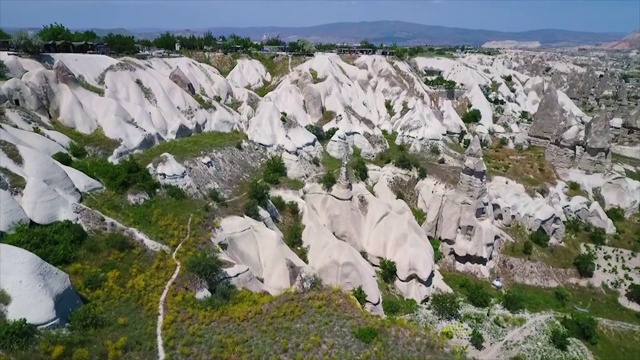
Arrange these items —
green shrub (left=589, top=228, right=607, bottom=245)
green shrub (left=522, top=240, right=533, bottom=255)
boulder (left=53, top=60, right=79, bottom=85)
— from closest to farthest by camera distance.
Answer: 1. green shrub (left=522, top=240, right=533, bottom=255)
2. boulder (left=53, top=60, right=79, bottom=85)
3. green shrub (left=589, top=228, right=607, bottom=245)

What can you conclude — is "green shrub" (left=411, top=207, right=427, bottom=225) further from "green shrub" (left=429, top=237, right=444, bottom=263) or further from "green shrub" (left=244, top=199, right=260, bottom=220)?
"green shrub" (left=244, top=199, right=260, bottom=220)

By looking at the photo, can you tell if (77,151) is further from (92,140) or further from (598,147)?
(598,147)

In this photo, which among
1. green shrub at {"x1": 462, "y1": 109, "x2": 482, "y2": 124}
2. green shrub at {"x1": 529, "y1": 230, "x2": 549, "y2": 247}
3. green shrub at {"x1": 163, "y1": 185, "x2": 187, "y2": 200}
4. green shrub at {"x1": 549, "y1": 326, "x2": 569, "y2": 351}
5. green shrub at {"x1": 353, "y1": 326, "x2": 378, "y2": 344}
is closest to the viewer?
green shrub at {"x1": 353, "y1": 326, "x2": 378, "y2": 344}

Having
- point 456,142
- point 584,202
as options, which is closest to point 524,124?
point 456,142

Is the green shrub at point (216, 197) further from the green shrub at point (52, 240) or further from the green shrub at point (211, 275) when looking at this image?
the green shrub at point (52, 240)

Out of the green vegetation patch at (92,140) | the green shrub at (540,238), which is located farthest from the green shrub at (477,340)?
the green vegetation patch at (92,140)

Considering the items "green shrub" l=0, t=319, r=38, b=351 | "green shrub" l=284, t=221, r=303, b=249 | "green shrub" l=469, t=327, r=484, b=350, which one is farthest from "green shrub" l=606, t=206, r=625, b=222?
"green shrub" l=0, t=319, r=38, b=351

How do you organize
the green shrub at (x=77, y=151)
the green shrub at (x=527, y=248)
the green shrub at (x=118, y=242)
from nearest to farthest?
the green shrub at (x=118, y=242), the green shrub at (x=77, y=151), the green shrub at (x=527, y=248)

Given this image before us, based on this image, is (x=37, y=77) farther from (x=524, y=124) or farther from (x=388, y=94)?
(x=524, y=124)
